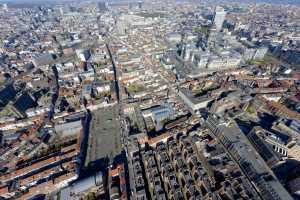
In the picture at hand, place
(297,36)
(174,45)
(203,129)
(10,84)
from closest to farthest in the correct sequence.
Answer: (203,129) < (10,84) < (174,45) < (297,36)

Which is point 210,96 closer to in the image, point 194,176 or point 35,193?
point 194,176

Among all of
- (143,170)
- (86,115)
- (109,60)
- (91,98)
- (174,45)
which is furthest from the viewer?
(174,45)

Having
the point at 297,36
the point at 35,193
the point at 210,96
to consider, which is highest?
the point at 297,36

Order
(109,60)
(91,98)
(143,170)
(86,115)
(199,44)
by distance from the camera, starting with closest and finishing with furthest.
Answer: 1. (143,170)
2. (86,115)
3. (91,98)
4. (109,60)
5. (199,44)

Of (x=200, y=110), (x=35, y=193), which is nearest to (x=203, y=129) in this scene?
(x=200, y=110)

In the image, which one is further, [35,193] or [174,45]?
Result: [174,45]

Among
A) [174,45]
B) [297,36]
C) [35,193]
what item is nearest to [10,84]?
[35,193]

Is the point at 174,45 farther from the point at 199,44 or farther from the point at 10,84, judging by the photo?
the point at 10,84

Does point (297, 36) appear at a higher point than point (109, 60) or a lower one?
higher

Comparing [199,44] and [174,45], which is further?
[174,45]
